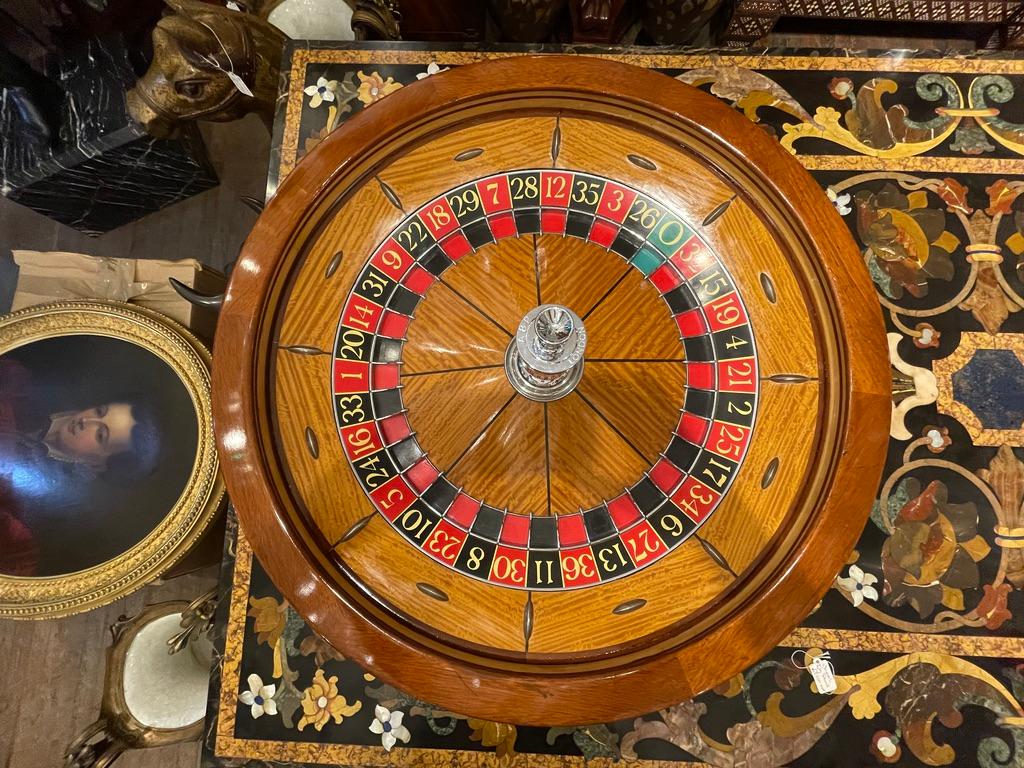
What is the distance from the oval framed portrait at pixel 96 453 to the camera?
236 centimetres

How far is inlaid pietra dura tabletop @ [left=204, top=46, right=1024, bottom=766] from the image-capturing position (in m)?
1.62

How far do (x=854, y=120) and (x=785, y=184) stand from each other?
2.86ft

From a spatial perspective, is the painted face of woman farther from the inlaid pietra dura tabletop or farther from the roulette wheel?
the roulette wheel

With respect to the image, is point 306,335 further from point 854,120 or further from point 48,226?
point 48,226

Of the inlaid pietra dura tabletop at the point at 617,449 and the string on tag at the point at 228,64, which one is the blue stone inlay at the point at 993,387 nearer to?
the inlaid pietra dura tabletop at the point at 617,449

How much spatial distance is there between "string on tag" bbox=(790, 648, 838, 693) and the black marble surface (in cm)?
357


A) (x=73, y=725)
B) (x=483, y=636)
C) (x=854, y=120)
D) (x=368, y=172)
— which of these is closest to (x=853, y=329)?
(x=854, y=120)

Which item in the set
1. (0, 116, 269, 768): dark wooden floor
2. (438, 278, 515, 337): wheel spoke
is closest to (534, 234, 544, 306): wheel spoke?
(438, 278, 515, 337): wheel spoke

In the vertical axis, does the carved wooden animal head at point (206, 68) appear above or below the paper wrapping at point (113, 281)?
above

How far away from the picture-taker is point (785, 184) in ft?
5.67

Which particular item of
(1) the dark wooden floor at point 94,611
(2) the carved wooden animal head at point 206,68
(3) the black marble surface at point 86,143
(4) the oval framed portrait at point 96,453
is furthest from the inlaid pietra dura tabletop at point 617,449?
(3) the black marble surface at point 86,143

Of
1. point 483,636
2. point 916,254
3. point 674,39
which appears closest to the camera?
point 483,636

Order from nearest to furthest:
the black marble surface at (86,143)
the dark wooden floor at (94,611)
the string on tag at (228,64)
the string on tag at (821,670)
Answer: the string on tag at (821,670), the string on tag at (228,64), the black marble surface at (86,143), the dark wooden floor at (94,611)

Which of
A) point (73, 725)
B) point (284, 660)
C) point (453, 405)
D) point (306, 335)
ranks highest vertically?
point (306, 335)
